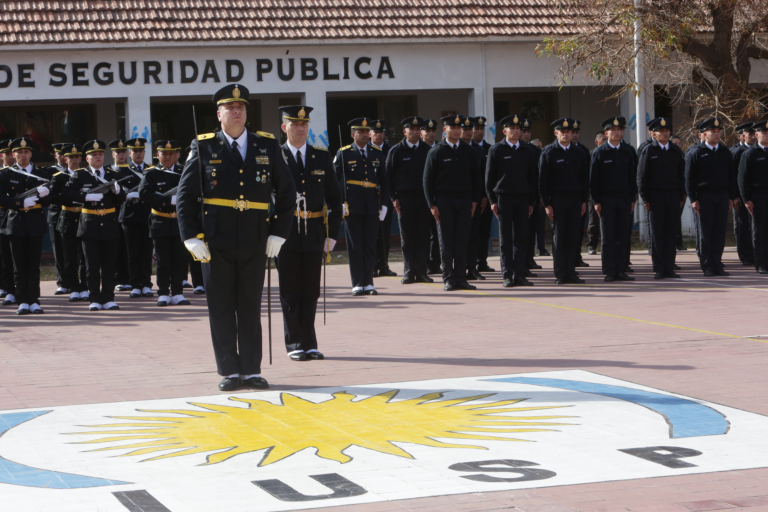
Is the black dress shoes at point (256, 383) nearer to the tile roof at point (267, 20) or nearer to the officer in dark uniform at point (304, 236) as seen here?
the officer in dark uniform at point (304, 236)

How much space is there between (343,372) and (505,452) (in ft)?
8.98

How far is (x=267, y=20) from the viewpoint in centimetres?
2300

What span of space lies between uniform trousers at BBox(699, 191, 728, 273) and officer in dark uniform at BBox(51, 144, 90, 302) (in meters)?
8.32

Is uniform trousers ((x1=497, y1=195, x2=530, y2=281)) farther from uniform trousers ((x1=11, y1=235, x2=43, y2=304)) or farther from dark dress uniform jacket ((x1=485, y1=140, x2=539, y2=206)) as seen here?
uniform trousers ((x1=11, y1=235, x2=43, y2=304))

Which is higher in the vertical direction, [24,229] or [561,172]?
[561,172]

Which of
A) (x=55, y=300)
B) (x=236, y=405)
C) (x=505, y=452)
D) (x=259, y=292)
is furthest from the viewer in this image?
(x=55, y=300)

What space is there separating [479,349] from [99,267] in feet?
19.0

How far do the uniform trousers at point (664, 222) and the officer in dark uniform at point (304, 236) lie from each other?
6490 millimetres

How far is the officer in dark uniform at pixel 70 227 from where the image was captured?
13.1 m

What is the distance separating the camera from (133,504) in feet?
15.3

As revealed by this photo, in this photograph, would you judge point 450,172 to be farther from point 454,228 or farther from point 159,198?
point 159,198

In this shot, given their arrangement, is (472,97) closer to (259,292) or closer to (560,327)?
(560,327)

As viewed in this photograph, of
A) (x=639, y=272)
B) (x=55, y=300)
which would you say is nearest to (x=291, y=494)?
(x=55, y=300)

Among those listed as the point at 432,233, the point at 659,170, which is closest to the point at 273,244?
the point at 659,170
